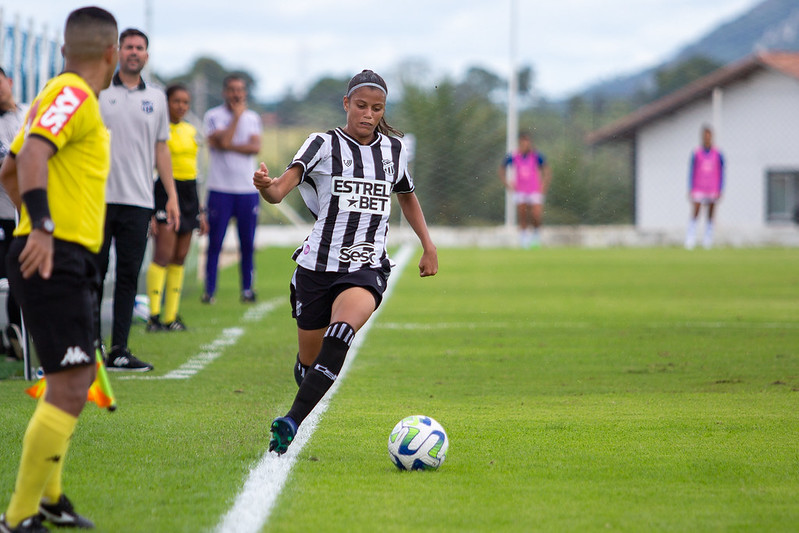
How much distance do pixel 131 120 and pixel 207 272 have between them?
4.84 m

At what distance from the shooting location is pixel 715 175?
2491 cm

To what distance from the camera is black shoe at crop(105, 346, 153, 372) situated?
764 centimetres

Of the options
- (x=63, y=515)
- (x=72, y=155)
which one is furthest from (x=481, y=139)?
(x=63, y=515)

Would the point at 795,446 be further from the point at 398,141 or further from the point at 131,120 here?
the point at 131,120

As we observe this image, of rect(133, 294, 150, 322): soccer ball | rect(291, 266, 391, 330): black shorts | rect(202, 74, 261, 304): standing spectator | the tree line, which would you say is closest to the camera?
rect(291, 266, 391, 330): black shorts

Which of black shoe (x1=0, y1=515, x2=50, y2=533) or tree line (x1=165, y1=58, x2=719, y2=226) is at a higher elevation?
tree line (x1=165, y1=58, x2=719, y2=226)

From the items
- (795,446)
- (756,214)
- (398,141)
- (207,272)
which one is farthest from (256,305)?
(756,214)

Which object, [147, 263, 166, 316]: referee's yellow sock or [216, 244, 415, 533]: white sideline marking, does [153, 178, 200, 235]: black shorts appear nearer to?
[147, 263, 166, 316]: referee's yellow sock

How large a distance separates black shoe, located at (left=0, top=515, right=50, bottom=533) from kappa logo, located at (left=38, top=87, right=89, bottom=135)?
1271 millimetres

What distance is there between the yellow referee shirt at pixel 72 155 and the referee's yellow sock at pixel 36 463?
0.61 meters

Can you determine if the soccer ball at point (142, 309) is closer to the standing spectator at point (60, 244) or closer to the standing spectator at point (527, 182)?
the standing spectator at point (60, 244)

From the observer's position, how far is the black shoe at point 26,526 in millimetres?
3574

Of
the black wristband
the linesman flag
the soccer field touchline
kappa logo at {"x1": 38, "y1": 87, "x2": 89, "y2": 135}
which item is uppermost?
kappa logo at {"x1": 38, "y1": 87, "x2": 89, "y2": 135}

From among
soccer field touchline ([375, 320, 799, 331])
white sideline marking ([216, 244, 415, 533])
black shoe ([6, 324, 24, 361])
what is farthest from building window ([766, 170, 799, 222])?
white sideline marking ([216, 244, 415, 533])
